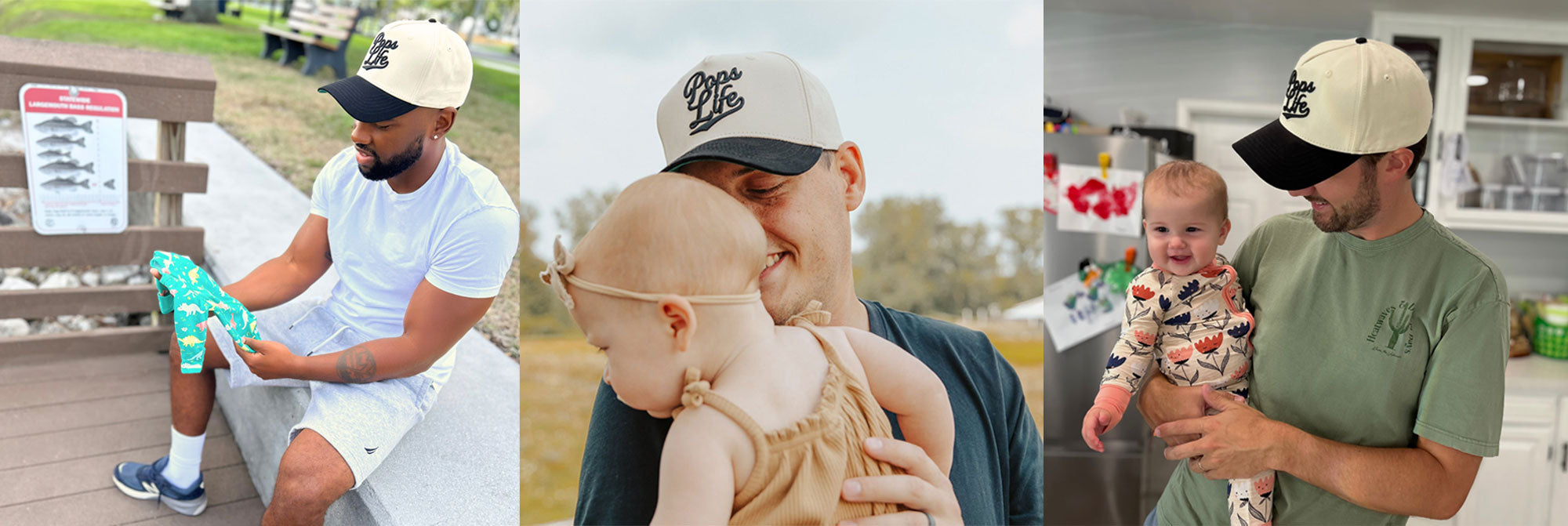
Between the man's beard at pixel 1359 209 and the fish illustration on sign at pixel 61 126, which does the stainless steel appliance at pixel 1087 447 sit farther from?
the fish illustration on sign at pixel 61 126

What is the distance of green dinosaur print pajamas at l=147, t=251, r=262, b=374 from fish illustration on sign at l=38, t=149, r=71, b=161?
27 centimetres

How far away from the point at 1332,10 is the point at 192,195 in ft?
11.2

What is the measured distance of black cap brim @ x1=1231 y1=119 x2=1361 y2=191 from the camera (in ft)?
5.23

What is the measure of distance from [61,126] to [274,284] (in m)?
0.50

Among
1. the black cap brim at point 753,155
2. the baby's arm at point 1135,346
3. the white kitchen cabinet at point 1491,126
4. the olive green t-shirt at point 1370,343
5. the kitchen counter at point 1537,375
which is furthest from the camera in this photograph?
the white kitchen cabinet at point 1491,126

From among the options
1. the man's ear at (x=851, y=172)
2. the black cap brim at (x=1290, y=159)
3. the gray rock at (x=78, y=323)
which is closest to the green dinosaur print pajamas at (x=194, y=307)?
the gray rock at (x=78, y=323)

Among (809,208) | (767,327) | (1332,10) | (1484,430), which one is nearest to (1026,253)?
(809,208)

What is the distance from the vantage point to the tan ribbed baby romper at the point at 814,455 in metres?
1.19

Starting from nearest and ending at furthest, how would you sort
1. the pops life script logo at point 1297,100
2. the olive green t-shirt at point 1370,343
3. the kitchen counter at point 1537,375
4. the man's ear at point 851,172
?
the man's ear at point 851,172, the olive green t-shirt at point 1370,343, the pops life script logo at point 1297,100, the kitchen counter at point 1537,375

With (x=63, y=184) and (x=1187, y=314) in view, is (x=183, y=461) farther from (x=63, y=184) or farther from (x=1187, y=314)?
(x=1187, y=314)

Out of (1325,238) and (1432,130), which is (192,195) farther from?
(1432,130)

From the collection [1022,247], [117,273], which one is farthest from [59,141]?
[1022,247]

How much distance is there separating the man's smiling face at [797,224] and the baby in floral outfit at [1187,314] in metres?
0.65

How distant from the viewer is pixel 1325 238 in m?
1.69
